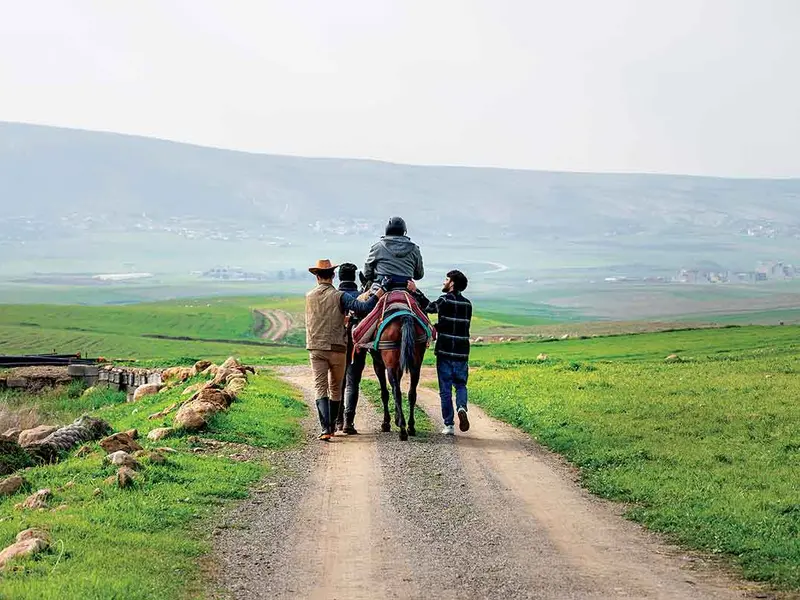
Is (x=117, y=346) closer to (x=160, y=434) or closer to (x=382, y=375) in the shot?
(x=160, y=434)

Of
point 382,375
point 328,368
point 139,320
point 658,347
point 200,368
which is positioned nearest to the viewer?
point 328,368

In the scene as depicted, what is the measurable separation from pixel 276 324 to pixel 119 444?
90339 millimetres

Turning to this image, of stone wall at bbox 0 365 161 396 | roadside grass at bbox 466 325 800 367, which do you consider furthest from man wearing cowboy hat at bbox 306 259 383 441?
stone wall at bbox 0 365 161 396

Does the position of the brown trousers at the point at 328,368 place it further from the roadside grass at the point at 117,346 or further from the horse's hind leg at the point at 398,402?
the roadside grass at the point at 117,346

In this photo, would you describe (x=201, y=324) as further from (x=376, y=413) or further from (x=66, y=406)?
(x=376, y=413)

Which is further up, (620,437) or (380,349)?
(380,349)

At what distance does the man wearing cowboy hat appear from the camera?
1998 centimetres

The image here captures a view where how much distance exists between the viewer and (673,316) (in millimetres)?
192875

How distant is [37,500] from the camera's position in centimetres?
1409

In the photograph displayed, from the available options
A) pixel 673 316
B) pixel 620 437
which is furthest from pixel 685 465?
pixel 673 316

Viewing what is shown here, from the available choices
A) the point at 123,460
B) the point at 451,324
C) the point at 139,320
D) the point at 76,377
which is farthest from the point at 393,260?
the point at 139,320

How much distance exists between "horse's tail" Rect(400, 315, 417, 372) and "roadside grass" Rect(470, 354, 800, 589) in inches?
103

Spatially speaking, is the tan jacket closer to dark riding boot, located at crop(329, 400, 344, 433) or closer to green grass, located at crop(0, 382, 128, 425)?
dark riding boot, located at crop(329, 400, 344, 433)

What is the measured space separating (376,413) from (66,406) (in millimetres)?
20438
